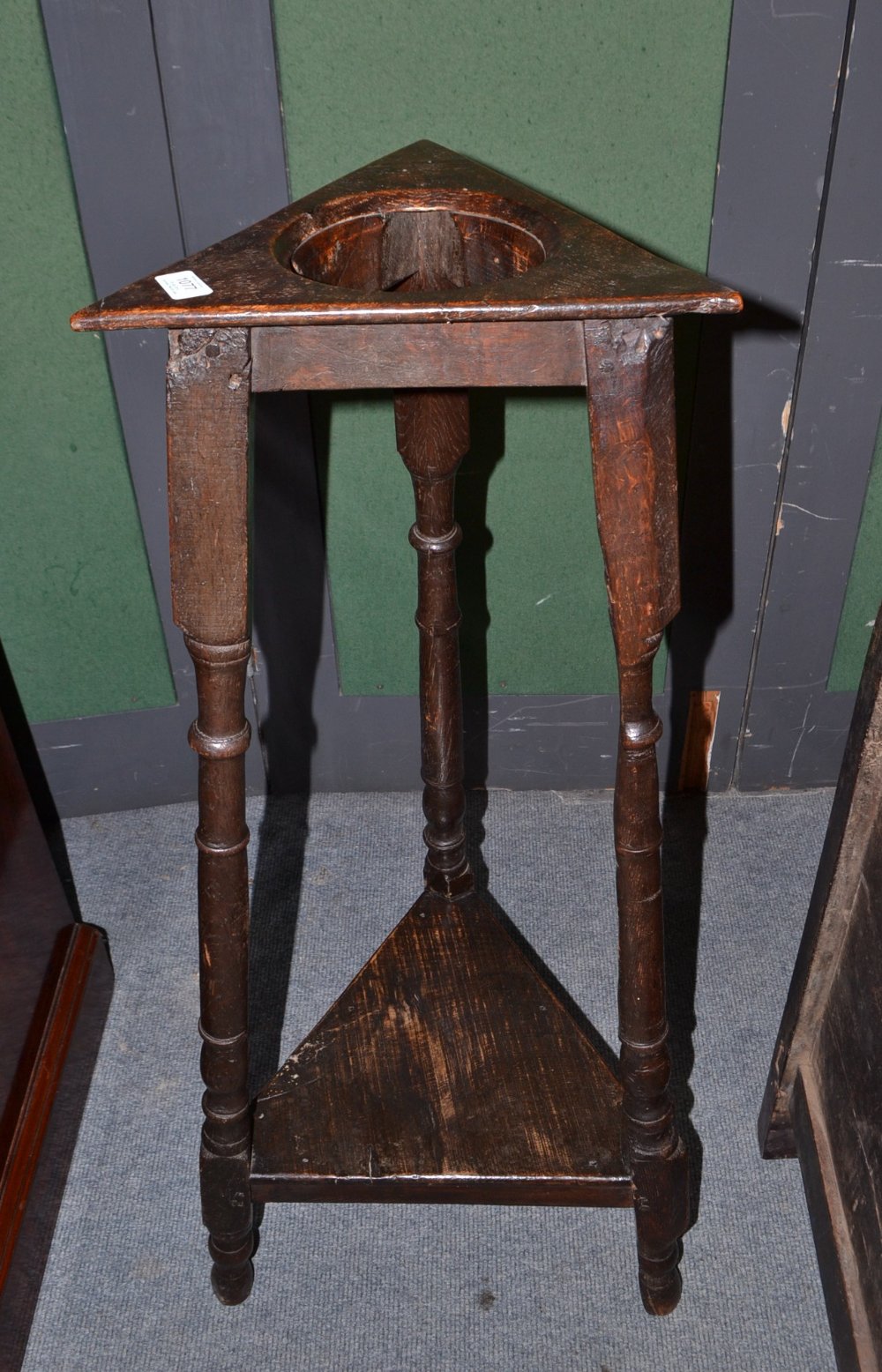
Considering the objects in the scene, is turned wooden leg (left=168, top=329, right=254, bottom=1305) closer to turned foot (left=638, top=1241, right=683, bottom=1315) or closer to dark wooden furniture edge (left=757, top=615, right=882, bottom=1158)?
turned foot (left=638, top=1241, right=683, bottom=1315)

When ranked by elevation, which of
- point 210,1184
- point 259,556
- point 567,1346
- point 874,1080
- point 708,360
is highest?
point 708,360

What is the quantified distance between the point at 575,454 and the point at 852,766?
0.67 metres

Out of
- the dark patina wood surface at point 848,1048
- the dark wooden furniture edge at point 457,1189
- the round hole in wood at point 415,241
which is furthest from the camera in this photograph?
the dark wooden furniture edge at point 457,1189

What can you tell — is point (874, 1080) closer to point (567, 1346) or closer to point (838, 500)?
point (567, 1346)

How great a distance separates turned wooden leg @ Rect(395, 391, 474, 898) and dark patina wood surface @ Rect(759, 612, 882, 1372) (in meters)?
0.47

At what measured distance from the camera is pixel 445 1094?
1.49 m

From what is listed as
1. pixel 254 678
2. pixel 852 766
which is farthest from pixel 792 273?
pixel 254 678

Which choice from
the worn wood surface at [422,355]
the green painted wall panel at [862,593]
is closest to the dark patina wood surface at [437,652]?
the worn wood surface at [422,355]

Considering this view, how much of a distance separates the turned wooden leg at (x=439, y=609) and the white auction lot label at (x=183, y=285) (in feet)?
1.35

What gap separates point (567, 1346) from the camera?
1.45 m

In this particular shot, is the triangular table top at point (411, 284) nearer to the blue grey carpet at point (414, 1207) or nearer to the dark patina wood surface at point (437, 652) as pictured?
the dark patina wood surface at point (437, 652)

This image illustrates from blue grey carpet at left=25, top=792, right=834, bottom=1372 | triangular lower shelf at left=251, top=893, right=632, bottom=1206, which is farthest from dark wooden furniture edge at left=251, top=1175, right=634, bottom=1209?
blue grey carpet at left=25, top=792, right=834, bottom=1372

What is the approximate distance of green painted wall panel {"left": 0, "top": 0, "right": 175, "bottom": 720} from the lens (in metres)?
1.54

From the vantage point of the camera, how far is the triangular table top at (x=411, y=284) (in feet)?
3.10
